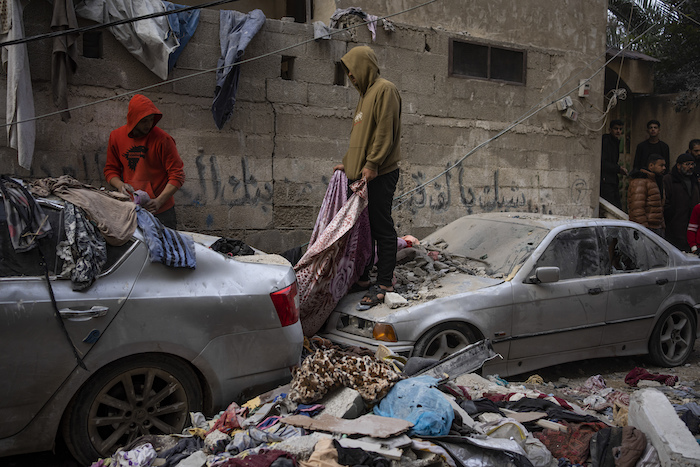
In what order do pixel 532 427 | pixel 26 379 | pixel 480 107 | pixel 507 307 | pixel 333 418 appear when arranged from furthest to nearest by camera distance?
pixel 480 107 → pixel 507 307 → pixel 532 427 → pixel 333 418 → pixel 26 379

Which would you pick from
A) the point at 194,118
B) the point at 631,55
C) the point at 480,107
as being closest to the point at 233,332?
the point at 194,118

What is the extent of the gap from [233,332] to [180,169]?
8.89 feet

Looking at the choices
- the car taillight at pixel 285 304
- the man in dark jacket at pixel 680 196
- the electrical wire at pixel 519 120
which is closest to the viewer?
the car taillight at pixel 285 304

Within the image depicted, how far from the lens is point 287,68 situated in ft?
25.4

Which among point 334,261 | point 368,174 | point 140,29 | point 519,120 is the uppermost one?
point 140,29

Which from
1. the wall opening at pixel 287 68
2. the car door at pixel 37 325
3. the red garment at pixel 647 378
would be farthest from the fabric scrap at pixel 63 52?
the red garment at pixel 647 378

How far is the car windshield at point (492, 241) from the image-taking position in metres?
5.44

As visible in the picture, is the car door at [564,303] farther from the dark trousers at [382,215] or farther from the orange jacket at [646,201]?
the orange jacket at [646,201]

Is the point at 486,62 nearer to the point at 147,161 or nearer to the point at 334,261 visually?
the point at 334,261

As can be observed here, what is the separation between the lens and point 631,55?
13.3 meters

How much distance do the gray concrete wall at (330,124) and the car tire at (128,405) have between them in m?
3.65

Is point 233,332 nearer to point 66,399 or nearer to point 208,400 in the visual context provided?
point 208,400

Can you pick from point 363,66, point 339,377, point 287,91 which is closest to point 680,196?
point 287,91

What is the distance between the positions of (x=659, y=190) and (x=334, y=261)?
6.11 metres
